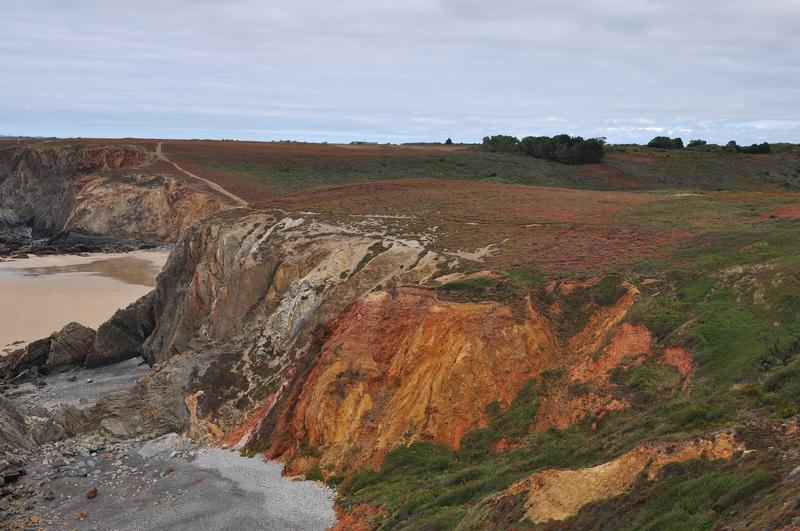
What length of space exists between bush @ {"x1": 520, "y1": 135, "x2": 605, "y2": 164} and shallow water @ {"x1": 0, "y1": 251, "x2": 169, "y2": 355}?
137ft

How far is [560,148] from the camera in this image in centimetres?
7862

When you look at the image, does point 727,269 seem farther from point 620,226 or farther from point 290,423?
point 290,423

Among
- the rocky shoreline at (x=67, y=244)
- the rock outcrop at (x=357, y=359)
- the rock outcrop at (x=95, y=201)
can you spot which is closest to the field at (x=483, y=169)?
the rock outcrop at (x=95, y=201)

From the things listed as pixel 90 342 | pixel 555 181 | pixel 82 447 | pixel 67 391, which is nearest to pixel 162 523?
pixel 82 447

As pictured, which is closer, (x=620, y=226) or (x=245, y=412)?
(x=245, y=412)

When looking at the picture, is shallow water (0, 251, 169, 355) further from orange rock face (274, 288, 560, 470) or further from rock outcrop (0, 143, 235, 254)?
orange rock face (274, 288, 560, 470)

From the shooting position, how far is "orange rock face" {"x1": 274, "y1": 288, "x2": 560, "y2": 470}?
762 inches

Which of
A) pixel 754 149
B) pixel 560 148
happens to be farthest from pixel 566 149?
pixel 754 149

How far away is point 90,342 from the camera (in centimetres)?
3478

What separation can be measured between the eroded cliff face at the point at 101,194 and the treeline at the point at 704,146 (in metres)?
58.1

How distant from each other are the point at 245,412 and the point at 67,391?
1102cm

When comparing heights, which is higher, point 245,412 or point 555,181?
point 555,181

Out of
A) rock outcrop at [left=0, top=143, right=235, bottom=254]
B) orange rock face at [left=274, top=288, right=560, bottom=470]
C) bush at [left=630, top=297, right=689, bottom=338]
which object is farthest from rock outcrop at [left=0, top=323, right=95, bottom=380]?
rock outcrop at [left=0, top=143, right=235, bottom=254]

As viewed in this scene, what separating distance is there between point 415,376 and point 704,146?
8566 cm
